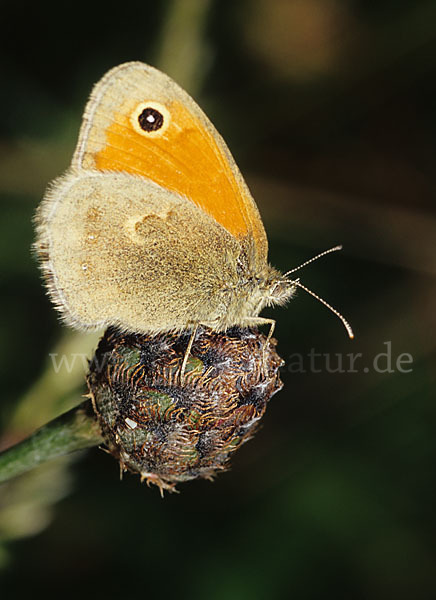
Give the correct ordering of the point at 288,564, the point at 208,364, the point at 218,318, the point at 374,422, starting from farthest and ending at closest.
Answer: the point at 374,422 → the point at 288,564 → the point at 218,318 → the point at 208,364

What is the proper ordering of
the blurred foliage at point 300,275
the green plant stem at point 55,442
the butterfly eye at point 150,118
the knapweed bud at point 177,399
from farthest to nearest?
the blurred foliage at point 300,275 < the butterfly eye at point 150,118 < the green plant stem at point 55,442 < the knapweed bud at point 177,399

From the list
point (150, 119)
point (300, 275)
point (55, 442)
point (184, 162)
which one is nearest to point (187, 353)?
point (55, 442)

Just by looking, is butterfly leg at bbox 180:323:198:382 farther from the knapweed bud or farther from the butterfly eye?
the butterfly eye

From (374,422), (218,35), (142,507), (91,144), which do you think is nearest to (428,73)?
(218,35)

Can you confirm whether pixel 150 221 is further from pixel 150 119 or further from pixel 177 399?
pixel 177 399

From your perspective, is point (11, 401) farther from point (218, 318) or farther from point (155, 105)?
point (155, 105)

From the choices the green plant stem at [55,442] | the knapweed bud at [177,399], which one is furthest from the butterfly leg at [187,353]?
the green plant stem at [55,442]

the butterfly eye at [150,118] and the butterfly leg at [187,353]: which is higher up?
the butterfly eye at [150,118]

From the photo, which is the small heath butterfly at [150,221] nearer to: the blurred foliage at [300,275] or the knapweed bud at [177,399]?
the knapweed bud at [177,399]
